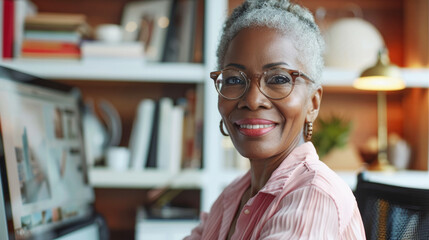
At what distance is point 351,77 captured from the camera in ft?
6.49

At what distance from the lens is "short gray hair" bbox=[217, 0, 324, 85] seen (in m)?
0.93

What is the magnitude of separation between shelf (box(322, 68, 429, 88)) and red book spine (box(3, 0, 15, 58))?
4.36ft

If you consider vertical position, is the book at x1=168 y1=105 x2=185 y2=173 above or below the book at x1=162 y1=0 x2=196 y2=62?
below

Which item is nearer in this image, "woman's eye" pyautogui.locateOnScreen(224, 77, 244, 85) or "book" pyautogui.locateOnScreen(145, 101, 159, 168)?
"woman's eye" pyautogui.locateOnScreen(224, 77, 244, 85)

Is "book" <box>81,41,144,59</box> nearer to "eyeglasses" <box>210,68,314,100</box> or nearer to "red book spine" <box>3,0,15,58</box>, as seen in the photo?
"red book spine" <box>3,0,15,58</box>

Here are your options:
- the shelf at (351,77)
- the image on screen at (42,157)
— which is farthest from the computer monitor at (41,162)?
the shelf at (351,77)

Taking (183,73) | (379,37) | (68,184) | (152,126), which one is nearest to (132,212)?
(152,126)

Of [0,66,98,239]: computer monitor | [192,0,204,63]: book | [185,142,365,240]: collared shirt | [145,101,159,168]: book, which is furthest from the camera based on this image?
[192,0,204,63]: book

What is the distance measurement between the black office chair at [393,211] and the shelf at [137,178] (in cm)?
96

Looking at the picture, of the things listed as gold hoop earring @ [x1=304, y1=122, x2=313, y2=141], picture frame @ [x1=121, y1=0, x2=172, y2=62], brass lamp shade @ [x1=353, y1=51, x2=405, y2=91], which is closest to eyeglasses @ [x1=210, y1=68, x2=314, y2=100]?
gold hoop earring @ [x1=304, y1=122, x2=313, y2=141]

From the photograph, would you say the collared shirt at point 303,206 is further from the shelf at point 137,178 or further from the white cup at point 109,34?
the white cup at point 109,34

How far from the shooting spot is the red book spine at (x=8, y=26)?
189 centimetres

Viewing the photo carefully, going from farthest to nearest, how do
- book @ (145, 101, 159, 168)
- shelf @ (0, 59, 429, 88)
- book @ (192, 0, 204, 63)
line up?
1. book @ (192, 0, 204, 63)
2. book @ (145, 101, 159, 168)
3. shelf @ (0, 59, 429, 88)

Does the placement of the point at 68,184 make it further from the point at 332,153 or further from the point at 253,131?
the point at 332,153
